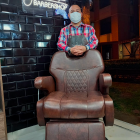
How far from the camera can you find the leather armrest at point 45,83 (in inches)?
58.7

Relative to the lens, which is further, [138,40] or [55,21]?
[138,40]

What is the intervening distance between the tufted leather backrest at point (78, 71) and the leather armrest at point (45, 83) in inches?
4.7

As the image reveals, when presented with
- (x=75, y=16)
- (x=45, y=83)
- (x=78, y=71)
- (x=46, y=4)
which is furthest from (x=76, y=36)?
(x=45, y=83)

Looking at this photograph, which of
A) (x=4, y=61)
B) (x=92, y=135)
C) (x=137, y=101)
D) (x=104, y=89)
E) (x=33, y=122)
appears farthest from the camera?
(x=137, y=101)

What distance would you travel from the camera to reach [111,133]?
2.01 m

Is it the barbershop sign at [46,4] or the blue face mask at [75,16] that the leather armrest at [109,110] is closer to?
the blue face mask at [75,16]

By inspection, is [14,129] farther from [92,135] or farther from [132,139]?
[132,139]

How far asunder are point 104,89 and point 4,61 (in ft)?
4.77

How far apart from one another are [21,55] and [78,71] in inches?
36.4

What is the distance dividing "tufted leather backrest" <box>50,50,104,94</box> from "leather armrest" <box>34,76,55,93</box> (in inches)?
4.7

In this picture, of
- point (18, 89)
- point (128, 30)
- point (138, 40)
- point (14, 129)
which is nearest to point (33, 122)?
point (14, 129)

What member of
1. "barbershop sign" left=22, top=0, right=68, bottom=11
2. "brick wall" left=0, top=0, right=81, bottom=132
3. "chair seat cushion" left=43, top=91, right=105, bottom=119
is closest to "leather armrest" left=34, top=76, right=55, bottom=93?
"chair seat cushion" left=43, top=91, right=105, bottom=119

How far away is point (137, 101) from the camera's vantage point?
3445 millimetres

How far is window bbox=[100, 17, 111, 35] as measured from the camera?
14.4 ft
